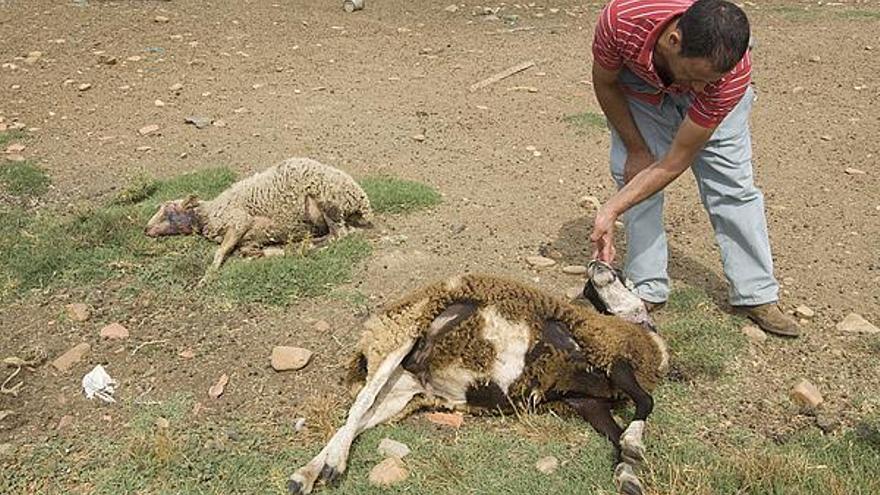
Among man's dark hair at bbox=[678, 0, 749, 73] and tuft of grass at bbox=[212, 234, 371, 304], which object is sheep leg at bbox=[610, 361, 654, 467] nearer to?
man's dark hair at bbox=[678, 0, 749, 73]

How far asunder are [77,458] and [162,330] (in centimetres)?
101

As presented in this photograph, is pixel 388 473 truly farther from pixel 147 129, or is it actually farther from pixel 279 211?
pixel 147 129

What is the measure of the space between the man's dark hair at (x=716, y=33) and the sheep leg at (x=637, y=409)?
1305mm

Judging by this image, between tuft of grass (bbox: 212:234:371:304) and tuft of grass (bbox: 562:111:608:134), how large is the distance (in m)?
2.95

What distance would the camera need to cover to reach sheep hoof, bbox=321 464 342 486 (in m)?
3.14

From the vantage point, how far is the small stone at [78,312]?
14.2 ft

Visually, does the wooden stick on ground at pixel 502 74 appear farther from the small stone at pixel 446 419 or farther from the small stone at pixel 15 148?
the small stone at pixel 446 419

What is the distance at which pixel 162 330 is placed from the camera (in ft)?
13.9

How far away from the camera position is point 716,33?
3174mm

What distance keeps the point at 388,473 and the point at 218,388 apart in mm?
1038

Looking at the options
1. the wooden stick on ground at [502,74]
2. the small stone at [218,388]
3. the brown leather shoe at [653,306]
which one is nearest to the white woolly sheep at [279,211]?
the small stone at [218,388]

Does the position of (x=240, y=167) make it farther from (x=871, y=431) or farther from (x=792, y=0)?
(x=792, y=0)

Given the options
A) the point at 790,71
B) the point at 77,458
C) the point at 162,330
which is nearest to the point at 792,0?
the point at 790,71

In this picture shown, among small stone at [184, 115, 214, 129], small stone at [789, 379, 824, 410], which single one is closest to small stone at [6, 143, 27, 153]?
small stone at [184, 115, 214, 129]
